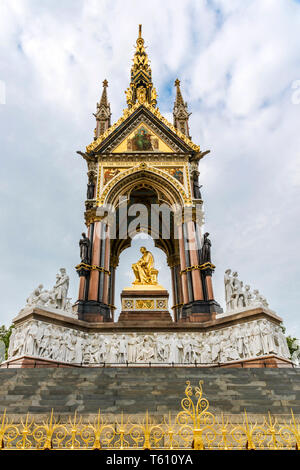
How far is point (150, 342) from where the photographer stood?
14.8m

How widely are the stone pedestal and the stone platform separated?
634 centimetres

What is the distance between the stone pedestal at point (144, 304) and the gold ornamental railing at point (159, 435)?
30.5 feet

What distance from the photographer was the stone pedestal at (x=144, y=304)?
16344mm

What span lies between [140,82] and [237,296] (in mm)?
22088

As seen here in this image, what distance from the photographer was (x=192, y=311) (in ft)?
53.8

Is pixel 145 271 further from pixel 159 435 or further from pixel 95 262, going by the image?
pixel 159 435

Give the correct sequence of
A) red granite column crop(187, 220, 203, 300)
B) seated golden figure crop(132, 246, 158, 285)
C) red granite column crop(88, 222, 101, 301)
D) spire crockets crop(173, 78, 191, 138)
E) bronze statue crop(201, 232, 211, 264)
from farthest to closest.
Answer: spire crockets crop(173, 78, 191, 138) < seated golden figure crop(132, 246, 158, 285) < bronze statue crop(201, 232, 211, 264) < red granite column crop(187, 220, 203, 300) < red granite column crop(88, 222, 101, 301)

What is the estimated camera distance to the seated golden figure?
18.5 meters

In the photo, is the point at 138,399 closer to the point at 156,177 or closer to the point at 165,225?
the point at 156,177

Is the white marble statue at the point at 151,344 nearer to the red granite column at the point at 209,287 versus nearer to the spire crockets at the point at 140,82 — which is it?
the red granite column at the point at 209,287

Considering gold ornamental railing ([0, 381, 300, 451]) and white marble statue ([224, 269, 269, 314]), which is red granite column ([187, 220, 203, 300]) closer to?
white marble statue ([224, 269, 269, 314])

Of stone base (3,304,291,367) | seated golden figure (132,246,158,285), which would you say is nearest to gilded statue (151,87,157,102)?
seated golden figure (132,246,158,285)

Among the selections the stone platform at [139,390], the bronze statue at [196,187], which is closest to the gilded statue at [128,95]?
the bronze statue at [196,187]
